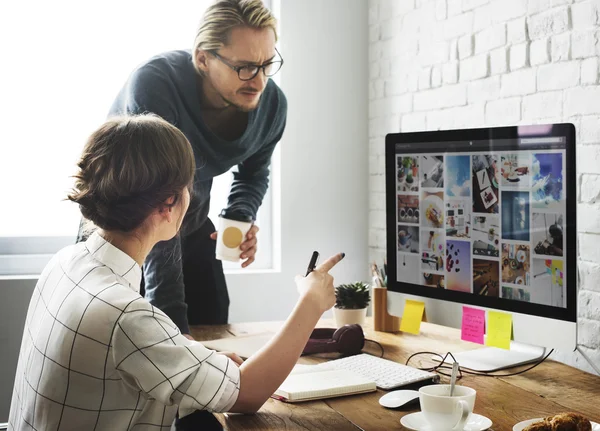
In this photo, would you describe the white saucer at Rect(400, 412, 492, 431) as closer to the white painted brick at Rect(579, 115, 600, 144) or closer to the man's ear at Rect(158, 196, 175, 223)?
the man's ear at Rect(158, 196, 175, 223)

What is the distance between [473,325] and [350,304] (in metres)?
0.48

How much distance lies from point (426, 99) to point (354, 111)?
48cm

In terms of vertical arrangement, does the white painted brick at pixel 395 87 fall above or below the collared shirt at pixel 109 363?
above

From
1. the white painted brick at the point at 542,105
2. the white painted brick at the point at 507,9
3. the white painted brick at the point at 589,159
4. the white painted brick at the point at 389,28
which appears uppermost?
the white painted brick at the point at 389,28

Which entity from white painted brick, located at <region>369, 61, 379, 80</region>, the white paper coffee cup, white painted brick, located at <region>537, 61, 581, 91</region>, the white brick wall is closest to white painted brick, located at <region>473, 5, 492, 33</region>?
the white brick wall

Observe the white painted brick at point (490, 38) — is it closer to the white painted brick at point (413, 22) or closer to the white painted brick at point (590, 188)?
the white painted brick at point (413, 22)

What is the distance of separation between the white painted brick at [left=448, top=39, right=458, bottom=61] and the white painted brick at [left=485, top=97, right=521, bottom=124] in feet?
0.85

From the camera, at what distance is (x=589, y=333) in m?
1.91

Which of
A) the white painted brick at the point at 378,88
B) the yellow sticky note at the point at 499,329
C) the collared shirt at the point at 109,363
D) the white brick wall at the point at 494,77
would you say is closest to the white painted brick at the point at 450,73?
the white brick wall at the point at 494,77

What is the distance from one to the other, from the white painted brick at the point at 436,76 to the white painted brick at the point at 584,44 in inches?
26.1

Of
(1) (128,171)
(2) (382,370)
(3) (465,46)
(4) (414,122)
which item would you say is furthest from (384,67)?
(1) (128,171)

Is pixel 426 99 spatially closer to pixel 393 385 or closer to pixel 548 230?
pixel 548 230

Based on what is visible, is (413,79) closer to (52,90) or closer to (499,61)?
(499,61)

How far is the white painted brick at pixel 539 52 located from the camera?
6.63 feet
